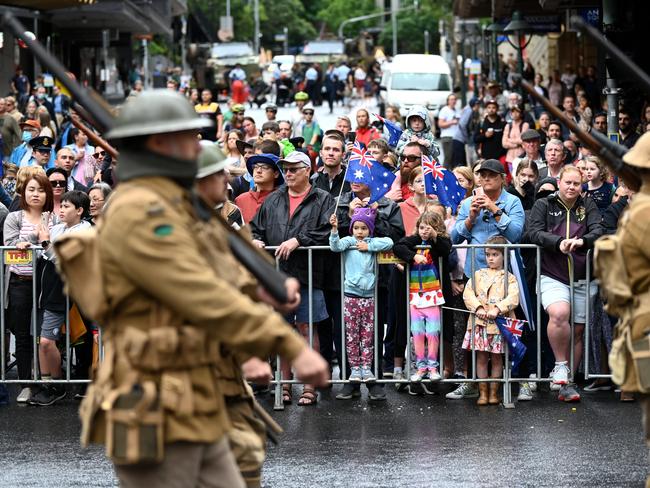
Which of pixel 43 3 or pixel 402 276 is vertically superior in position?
pixel 43 3

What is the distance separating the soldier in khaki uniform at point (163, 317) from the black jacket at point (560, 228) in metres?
5.72

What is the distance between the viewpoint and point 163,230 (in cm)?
454

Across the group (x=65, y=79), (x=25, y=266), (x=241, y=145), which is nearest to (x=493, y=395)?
(x=25, y=266)

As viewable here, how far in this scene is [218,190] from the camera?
5680 mm

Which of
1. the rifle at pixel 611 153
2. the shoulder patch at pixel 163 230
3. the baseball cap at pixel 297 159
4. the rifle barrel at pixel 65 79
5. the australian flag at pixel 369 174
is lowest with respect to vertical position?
the australian flag at pixel 369 174

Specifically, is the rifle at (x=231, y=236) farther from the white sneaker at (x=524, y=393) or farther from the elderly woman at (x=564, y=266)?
the white sneaker at (x=524, y=393)

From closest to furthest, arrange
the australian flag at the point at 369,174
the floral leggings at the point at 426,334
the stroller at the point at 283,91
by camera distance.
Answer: the floral leggings at the point at 426,334 < the australian flag at the point at 369,174 < the stroller at the point at 283,91

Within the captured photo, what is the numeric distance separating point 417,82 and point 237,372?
114 ft

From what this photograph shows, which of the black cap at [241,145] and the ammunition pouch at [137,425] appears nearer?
the ammunition pouch at [137,425]

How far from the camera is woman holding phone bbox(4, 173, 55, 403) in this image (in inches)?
411

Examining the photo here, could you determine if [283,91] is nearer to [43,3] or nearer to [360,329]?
[43,3]

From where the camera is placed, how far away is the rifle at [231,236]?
508cm

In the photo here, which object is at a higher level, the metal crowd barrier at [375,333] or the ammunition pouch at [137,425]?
the ammunition pouch at [137,425]

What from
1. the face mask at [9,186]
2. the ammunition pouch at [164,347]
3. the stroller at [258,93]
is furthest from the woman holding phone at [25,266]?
the stroller at [258,93]
